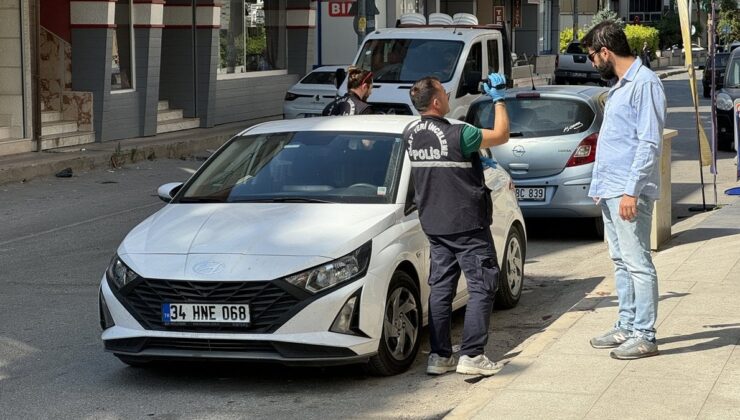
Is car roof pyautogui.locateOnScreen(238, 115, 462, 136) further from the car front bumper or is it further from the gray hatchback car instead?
the gray hatchback car

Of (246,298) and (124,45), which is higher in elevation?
(124,45)

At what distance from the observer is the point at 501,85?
723cm

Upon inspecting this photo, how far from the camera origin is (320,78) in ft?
90.8

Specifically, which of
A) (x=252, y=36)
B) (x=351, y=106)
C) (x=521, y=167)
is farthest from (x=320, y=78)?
(x=351, y=106)

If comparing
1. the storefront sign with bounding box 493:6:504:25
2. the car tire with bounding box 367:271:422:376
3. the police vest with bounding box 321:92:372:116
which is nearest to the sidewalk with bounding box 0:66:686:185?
the police vest with bounding box 321:92:372:116

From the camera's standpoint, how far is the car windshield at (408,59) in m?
18.5

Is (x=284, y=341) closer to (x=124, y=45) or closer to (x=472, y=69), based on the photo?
(x=472, y=69)

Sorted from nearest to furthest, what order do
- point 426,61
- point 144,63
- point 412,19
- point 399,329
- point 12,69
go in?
point 399,329 → point 426,61 → point 412,19 → point 12,69 → point 144,63

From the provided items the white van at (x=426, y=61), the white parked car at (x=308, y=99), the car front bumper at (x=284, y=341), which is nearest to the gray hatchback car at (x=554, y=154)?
the white van at (x=426, y=61)

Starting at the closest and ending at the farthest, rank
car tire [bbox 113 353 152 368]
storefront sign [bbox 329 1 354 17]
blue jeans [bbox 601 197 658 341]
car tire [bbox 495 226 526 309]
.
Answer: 1. blue jeans [bbox 601 197 658 341]
2. car tire [bbox 113 353 152 368]
3. car tire [bbox 495 226 526 309]
4. storefront sign [bbox 329 1 354 17]

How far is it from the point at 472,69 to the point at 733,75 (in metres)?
6.39

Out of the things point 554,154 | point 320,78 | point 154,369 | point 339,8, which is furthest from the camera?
point 339,8

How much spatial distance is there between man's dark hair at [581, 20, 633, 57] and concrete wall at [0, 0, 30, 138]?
16.0 m

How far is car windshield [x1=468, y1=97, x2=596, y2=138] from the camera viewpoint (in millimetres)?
13000
